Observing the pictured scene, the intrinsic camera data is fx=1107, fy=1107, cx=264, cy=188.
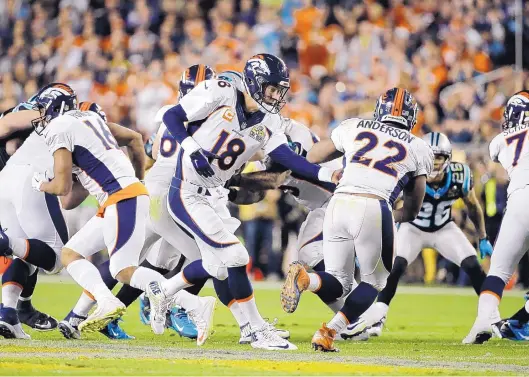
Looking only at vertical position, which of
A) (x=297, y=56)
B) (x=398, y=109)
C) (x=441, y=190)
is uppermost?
(x=297, y=56)

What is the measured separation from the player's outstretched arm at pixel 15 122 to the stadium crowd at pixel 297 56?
782 cm

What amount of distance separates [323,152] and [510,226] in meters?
1.72

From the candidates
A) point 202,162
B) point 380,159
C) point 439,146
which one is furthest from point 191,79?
point 439,146

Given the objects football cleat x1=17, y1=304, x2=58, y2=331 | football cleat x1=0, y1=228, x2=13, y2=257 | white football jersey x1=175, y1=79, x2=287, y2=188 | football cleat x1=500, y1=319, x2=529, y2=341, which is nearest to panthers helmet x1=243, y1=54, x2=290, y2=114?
white football jersey x1=175, y1=79, x2=287, y2=188

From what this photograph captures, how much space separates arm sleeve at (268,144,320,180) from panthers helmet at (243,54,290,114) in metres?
0.43

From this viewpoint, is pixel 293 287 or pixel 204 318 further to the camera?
pixel 204 318

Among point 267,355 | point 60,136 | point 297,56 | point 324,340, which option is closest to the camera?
point 267,355

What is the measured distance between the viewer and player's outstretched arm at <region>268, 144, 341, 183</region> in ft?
28.0

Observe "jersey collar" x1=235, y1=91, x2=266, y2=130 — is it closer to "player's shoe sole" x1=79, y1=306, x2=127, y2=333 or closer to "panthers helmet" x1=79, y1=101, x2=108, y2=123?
"panthers helmet" x1=79, y1=101, x2=108, y2=123

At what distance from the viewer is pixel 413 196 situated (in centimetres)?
864

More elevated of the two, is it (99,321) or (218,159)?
(218,159)

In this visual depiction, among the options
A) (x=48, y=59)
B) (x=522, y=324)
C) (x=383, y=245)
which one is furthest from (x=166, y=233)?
(x=48, y=59)

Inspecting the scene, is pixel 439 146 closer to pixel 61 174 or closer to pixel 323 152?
pixel 323 152

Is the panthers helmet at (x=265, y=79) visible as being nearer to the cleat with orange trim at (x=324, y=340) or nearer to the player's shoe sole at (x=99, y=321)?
the cleat with orange trim at (x=324, y=340)
